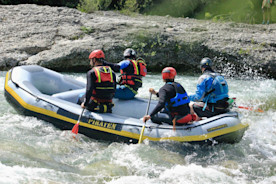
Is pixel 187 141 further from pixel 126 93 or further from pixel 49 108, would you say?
pixel 49 108

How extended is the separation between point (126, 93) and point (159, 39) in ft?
16.2

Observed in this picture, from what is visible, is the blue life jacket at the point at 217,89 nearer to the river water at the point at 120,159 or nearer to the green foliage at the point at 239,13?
the river water at the point at 120,159

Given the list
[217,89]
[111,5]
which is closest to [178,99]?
[217,89]

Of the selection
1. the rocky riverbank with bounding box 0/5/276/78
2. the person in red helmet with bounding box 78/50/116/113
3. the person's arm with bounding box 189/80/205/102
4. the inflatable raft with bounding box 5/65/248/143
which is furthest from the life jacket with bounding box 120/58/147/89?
the rocky riverbank with bounding box 0/5/276/78

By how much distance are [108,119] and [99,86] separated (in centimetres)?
48

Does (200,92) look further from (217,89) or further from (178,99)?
(178,99)

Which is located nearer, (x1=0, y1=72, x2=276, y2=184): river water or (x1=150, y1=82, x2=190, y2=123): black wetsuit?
(x1=0, y1=72, x2=276, y2=184): river water

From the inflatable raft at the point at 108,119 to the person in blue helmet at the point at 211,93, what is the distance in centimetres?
20

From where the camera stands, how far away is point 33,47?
10031mm

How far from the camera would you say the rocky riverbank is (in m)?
9.62

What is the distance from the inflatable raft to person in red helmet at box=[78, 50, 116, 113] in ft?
0.40

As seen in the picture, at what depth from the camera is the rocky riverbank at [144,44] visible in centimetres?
962

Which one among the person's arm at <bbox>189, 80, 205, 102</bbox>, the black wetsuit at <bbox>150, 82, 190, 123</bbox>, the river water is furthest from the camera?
the person's arm at <bbox>189, 80, 205, 102</bbox>

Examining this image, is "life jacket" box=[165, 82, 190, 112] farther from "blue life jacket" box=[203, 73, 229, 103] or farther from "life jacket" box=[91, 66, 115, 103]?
"life jacket" box=[91, 66, 115, 103]
